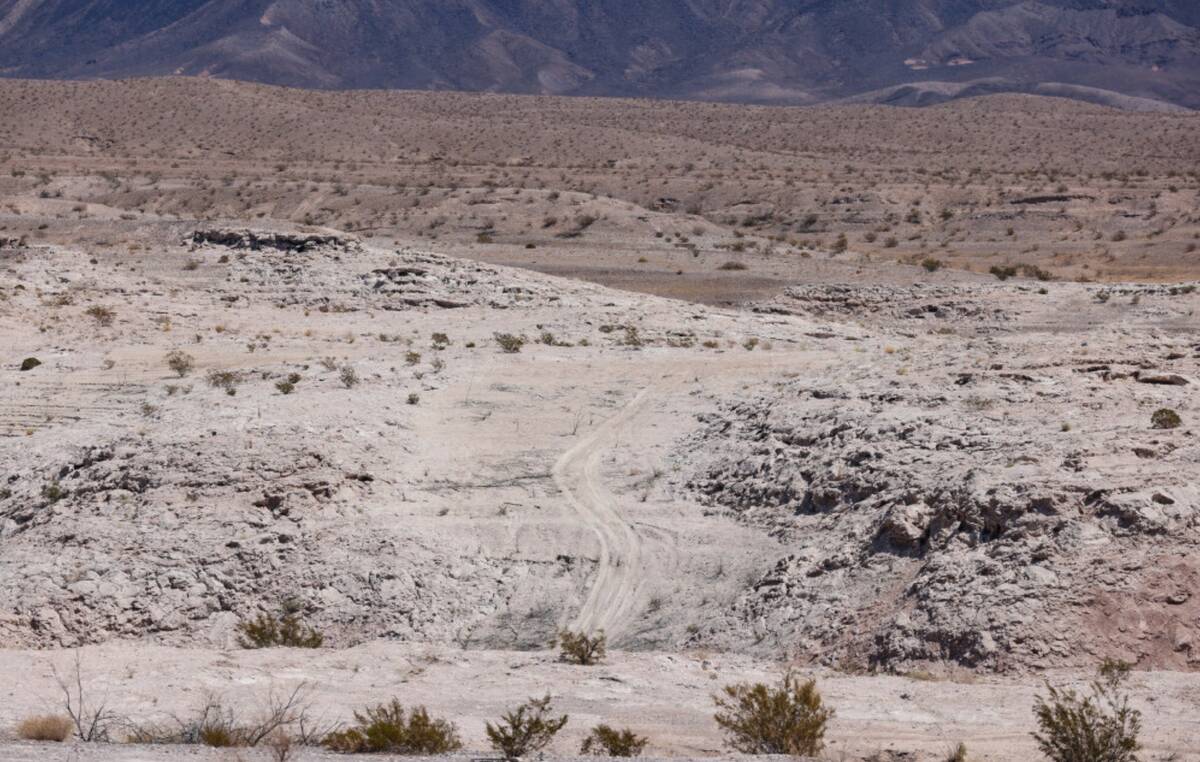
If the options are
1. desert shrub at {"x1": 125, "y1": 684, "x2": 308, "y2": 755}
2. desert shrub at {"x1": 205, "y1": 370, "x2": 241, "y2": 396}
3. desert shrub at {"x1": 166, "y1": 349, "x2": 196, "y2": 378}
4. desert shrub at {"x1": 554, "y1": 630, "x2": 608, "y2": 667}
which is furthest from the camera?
desert shrub at {"x1": 166, "y1": 349, "x2": 196, "y2": 378}

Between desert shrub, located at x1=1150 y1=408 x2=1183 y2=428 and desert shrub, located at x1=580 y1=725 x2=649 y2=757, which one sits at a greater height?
desert shrub, located at x1=1150 y1=408 x2=1183 y2=428

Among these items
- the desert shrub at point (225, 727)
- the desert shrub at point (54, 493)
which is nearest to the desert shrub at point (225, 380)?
the desert shrub at point (54, 493)

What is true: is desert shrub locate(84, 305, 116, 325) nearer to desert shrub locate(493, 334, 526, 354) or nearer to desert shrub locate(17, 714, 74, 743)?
desert shrub locate(493, 334, 526, 354)

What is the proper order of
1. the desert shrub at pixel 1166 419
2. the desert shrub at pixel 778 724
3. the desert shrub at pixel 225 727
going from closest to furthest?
1. the desert shrub at pixel 225 727
2. the desert shrub at pixel 778 724
3. the desert shrub at pixel 1166 419

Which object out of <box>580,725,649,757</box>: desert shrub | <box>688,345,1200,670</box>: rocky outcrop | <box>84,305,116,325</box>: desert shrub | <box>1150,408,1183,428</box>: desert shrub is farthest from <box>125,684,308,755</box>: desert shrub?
<box>84,305,116,325</box>: desert shrub

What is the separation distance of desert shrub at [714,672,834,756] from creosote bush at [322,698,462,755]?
1811 millimetres

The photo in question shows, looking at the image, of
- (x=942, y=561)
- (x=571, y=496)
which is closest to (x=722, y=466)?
(x=571, y=496)

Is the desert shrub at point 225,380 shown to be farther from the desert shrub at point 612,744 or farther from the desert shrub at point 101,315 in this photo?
the desert shrub at point 612,744

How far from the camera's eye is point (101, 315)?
88.1 feet

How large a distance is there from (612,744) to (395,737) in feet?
4.44

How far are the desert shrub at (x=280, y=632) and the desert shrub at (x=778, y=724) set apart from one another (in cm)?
466

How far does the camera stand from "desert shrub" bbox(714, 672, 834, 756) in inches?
332

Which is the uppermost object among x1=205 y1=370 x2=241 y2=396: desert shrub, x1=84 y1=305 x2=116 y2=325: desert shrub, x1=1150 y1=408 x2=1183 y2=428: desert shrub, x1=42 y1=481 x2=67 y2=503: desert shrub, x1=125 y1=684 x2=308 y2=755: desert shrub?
x1=1150 y1=408 x2=1183 y2=428: desert shrub

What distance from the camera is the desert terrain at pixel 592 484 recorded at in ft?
33.8
